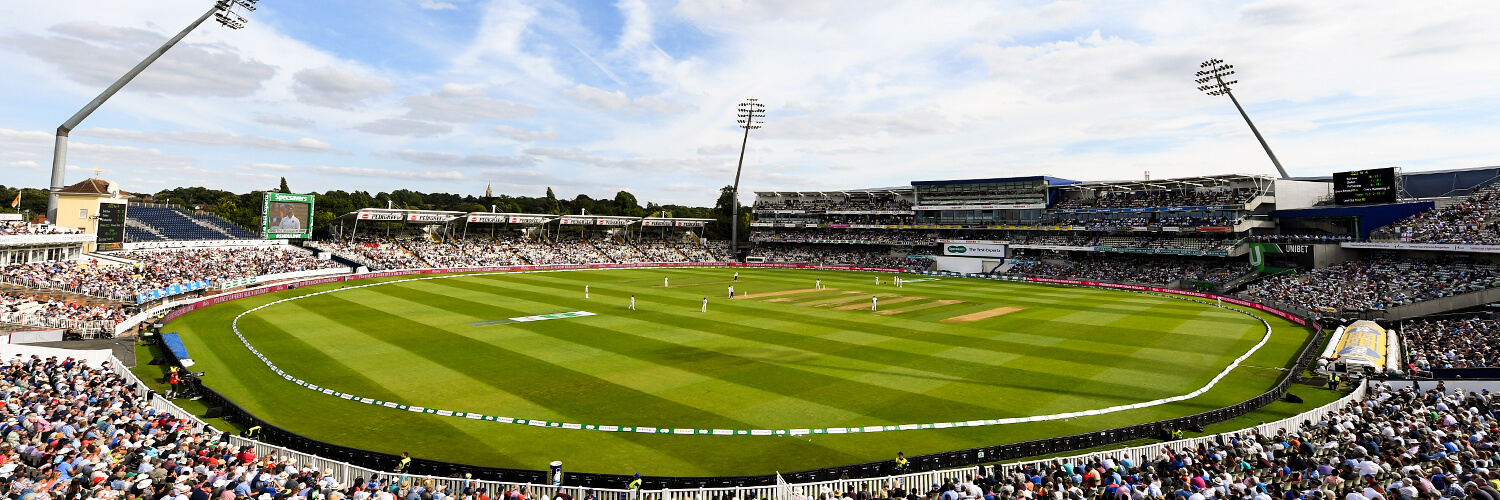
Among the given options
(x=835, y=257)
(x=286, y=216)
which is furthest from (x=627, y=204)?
(x=286, y=216)

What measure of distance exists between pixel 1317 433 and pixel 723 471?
12896mm

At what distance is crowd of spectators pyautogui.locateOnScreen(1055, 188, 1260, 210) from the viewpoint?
58.2m

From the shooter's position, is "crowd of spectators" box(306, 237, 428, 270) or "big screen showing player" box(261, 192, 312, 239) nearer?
"big screen showing player" box(261, 192, 312, 239)

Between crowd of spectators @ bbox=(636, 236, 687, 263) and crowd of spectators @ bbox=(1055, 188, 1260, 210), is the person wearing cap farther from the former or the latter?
crowd of spectators @ bbox=(636, 236, 687, 263)

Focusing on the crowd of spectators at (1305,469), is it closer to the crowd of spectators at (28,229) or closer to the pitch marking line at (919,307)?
the pitch marking line at (919,307)

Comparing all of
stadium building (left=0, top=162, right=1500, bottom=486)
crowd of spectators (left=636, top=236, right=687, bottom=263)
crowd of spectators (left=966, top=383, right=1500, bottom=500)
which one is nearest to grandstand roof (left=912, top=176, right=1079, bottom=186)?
stadium building (left=0, top=162, right=1500, bottom=486)

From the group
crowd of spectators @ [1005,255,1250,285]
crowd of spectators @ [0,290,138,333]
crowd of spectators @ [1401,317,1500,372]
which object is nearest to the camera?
crowd of spectators @ [1401,317,1500,372]

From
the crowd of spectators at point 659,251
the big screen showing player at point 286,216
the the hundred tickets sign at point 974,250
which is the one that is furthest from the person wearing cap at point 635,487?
the crowd of spectators at point 659,251

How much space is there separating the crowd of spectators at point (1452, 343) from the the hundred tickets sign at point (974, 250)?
132ft

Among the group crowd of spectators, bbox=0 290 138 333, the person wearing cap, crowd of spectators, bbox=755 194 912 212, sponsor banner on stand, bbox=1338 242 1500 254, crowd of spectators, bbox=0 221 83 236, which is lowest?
crowd of spectators, bbox=0 290 138 333

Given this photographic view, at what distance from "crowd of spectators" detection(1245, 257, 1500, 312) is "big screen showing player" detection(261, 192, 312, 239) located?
256 feet

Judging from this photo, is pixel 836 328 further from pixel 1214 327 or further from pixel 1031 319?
pixel 1214 327

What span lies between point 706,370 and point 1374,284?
143 feet

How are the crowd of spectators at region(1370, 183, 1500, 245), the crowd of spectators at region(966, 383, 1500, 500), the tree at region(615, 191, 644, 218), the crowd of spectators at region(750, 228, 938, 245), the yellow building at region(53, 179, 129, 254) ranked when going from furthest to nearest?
the tree at region(615, 191, 644, 218) → the crowd of spectators at region(750, 228, 938, 245) → the yellow building at region(53, 179, 129, 254) → the crowd of spectators at region(1370, 183, 1500, 245) → the crowd of spectators at region(966, 383, 1500, 500)
